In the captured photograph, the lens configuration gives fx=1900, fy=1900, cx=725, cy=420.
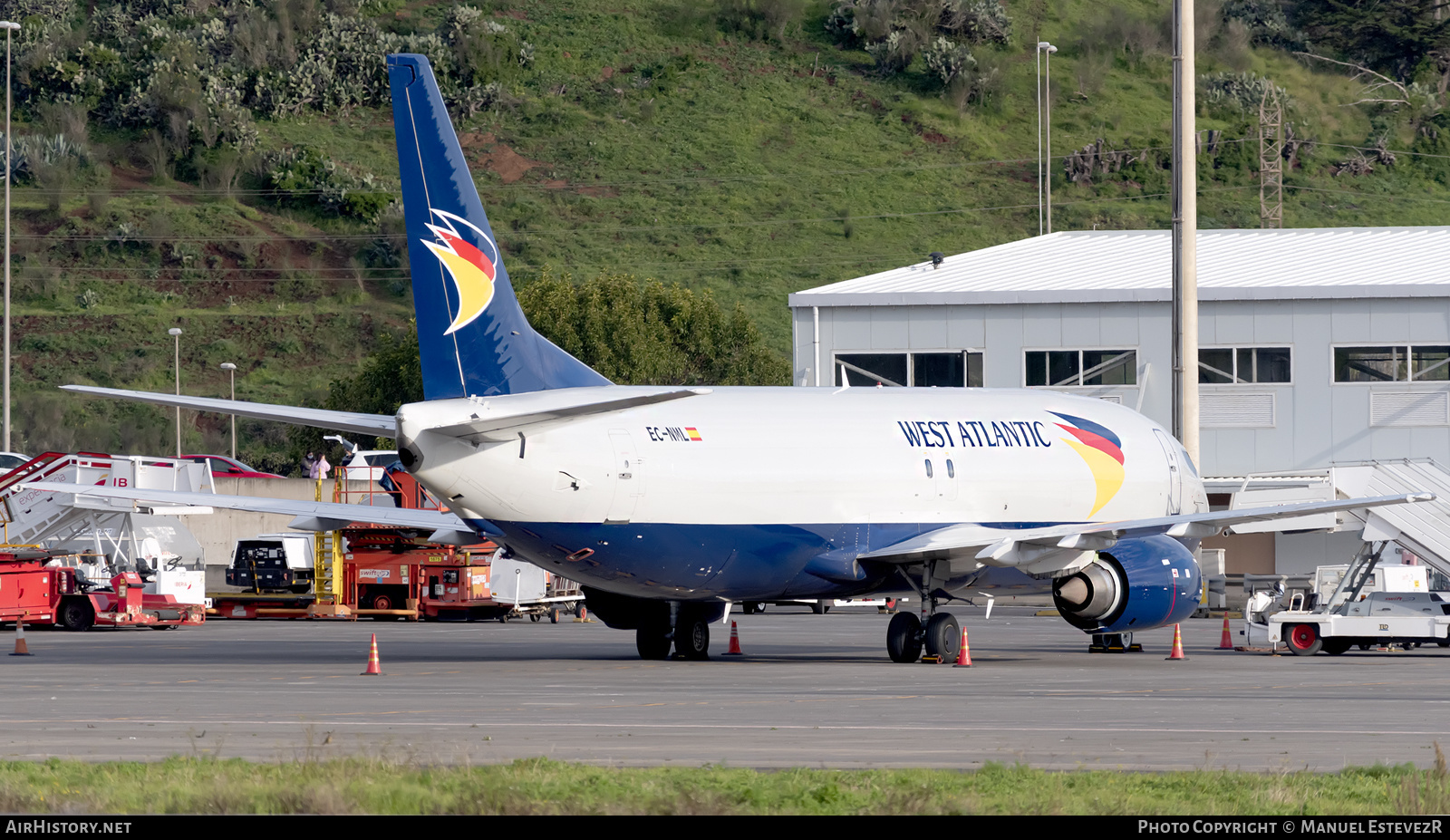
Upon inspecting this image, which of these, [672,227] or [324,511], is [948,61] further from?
[324,511]

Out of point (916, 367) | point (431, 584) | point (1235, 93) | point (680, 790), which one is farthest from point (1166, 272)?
point (1235, 93)

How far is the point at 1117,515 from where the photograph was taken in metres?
30.3

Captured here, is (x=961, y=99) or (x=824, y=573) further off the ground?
(x=961, y=99)

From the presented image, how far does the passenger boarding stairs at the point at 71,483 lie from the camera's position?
140ft

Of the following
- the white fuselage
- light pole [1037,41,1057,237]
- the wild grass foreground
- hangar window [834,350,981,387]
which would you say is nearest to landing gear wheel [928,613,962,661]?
the white fuselage

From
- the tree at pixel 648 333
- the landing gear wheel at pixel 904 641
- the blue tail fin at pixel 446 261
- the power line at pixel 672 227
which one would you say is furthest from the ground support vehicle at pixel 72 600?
the power line at pixel 672 227

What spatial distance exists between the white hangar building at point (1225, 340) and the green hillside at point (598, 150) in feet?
139

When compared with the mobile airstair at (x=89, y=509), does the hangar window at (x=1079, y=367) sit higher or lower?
higher

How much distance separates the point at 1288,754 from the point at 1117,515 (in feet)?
51.1

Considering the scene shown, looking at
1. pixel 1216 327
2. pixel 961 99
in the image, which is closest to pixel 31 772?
pixel 1216 327

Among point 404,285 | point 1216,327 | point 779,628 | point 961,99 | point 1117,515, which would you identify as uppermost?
point 961,99

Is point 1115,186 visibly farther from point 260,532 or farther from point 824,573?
point 824,573

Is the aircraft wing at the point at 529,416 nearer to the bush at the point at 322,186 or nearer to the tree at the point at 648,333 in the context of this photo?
the tree at the point at 648,333

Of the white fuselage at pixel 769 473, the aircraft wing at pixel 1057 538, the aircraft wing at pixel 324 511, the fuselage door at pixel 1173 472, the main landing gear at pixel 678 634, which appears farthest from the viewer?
the fuselage door at pixel 1173 472
